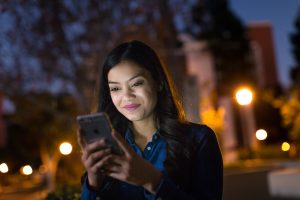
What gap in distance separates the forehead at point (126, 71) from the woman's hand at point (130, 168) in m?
0.39

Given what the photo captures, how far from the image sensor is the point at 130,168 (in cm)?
157

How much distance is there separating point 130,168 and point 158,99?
20.7 inches

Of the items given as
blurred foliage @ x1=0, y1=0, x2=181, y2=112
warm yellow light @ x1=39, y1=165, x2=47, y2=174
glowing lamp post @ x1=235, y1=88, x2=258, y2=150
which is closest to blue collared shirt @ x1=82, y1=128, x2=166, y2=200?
blurred foliage @ x1=0, y1=0, x2=181, y2=112

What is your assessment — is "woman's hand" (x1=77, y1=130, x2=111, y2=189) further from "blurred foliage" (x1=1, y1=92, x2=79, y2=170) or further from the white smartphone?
"blurred foliage" (x1=1, y1=92, x2=79, y2=170)

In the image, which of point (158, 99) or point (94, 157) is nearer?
point (94, 157)

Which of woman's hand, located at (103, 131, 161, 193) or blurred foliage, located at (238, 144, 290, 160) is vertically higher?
blurred foliage, located at (238, 144, 290, 160)

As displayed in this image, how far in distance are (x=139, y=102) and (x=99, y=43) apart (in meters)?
11.9

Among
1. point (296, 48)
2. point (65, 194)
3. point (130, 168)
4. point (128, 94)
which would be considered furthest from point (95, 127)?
point (296, 48)

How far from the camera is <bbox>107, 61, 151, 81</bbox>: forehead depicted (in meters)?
1.94

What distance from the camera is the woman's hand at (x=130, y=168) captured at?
1573 mm

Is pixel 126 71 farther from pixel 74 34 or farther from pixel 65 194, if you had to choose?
pixel 74 34

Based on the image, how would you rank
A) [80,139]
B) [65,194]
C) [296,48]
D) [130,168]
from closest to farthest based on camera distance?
1. [130,168]
2. [80,139]
3. [65,194]
4. [296,48]

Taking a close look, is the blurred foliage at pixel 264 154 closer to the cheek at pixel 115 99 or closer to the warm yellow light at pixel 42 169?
the warm yellow light at pixel 42 169

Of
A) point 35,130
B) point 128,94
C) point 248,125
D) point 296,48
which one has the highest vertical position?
point 296,48
